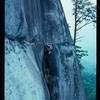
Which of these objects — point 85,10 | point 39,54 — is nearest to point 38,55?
point 39,54

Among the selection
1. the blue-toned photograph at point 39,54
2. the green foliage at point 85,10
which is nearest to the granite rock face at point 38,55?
the blue-toned photograph at point 39,54

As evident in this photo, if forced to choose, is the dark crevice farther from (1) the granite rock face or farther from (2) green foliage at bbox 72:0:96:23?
(2) green foliage at bbox 72:0:96:23

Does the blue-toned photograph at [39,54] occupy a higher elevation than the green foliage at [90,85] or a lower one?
higher

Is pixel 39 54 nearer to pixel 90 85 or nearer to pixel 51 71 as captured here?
pixel 51 71

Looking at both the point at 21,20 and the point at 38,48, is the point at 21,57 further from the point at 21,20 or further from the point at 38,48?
the point at 38,48

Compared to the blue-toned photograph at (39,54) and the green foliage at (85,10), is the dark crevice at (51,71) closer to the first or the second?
the blue-toned photograph at (39,54)

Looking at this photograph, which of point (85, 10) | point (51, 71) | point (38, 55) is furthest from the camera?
point (85, 10)

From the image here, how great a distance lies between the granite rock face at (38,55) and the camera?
195 cm

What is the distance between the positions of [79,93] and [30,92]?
238 centimetres

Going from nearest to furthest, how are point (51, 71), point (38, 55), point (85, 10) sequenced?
point (38, 55)
point (51, 71)
point (85, 10)

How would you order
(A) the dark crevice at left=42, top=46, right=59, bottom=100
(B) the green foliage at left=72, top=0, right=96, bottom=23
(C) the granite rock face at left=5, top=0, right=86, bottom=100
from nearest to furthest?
(C) the granite rock face at left=5, top=0, right=86, bottom=100 < (A) the dark crevice at left=42, top=46, right=59, bottom=100 < (B) the green foliage at left=72, top=0, right=96, bottom=23

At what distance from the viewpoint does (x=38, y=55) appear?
126 inches

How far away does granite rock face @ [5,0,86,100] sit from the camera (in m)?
1.95

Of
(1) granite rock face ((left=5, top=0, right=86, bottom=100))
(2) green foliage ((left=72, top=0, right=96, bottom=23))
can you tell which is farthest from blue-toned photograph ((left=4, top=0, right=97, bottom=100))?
(2) green foliage ((left=72, top=0, right=96, bottom=23))
